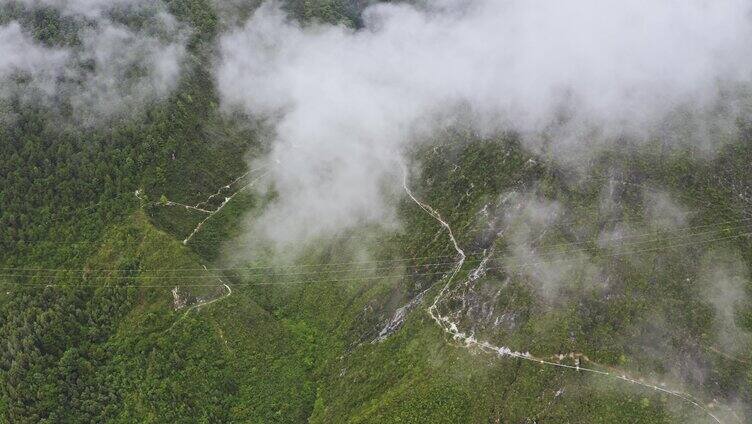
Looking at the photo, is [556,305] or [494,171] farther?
[494,171]

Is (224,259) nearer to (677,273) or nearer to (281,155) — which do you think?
(281,155)

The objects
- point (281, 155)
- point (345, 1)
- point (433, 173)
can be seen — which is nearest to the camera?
point (433, 173)

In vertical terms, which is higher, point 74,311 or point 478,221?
point 478,221

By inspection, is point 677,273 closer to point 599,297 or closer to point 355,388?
A: point 599,297

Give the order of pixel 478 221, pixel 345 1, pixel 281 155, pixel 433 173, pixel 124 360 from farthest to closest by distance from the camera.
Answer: pixel 345 1 → pixel 281 155 → pixel 433 173 → pixel 478 221 → pixel 124 360

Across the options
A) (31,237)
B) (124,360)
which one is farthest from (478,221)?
(31,237)

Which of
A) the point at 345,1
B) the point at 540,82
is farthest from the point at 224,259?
the point at 345,1

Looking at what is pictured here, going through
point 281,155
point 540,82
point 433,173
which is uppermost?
point 540,82
